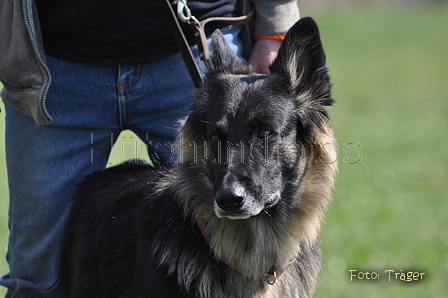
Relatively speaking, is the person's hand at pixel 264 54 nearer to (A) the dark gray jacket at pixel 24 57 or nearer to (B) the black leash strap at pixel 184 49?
(B) the black leash strap at pixel 184 49

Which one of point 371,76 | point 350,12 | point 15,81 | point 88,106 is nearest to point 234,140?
point 88,106

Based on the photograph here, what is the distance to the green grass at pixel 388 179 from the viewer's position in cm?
531

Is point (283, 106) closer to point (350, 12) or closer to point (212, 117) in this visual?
point (212, 117)

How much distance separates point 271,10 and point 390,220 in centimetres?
416

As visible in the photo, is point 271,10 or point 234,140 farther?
point 271,10

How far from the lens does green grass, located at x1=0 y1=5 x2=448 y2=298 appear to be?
17.4 feet

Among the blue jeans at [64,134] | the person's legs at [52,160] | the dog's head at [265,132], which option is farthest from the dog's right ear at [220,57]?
the person's legs at [52,160]

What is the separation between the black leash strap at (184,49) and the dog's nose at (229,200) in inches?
34.5

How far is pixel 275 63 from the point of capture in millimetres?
3131

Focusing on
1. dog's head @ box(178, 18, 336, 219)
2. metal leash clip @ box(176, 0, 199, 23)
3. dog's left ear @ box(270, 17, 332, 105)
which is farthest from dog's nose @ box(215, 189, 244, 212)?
metal leash clip @ box(176, 0, 199, 23)

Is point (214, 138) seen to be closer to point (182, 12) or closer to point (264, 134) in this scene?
→ point (264, 134)

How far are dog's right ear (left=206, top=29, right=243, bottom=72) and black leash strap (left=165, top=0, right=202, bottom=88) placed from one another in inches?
3.5

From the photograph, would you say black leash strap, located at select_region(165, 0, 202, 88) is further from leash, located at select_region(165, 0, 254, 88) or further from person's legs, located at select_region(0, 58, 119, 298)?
person's legs, located at select_region(0, 58, 119, 298)

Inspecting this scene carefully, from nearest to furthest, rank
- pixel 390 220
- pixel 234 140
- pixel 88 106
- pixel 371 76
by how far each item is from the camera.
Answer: pixel 234 140
pixel 88 106
pixel 390 220
pixel 371 76
